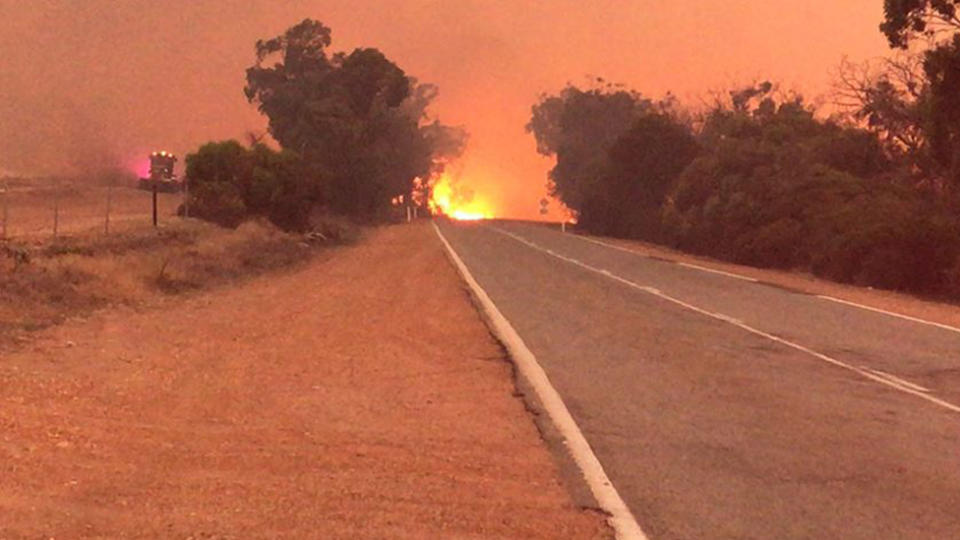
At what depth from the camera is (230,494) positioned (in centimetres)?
779

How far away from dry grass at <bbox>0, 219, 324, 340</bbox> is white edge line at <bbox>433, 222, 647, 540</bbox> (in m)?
6.48

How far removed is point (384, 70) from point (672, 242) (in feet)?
111

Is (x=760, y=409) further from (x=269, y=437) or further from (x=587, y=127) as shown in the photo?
(x=587, y=127)

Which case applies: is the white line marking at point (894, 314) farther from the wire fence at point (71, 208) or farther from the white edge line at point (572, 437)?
the wire fence at point (71, 208)

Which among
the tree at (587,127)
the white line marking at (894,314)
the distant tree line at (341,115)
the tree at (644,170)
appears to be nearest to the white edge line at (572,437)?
the white line marking at (894,314)

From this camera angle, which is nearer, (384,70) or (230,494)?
(230,494)

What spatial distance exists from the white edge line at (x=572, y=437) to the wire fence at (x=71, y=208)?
13.5 m

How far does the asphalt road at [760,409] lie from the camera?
795cm

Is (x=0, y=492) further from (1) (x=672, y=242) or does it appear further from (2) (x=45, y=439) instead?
(1) (x=672, y=242)

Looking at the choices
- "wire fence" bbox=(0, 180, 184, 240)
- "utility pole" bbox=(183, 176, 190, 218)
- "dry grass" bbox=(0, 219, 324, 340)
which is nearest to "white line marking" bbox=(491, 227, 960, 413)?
"dry grass" bbox=(0, 219, 324, 340)

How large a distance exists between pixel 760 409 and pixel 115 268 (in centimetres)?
1518

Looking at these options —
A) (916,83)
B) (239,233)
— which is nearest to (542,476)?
(239,233)

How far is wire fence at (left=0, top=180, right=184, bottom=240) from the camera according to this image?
34.1 m

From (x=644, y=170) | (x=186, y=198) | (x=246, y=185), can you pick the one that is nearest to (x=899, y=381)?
(x=186, y=198)
